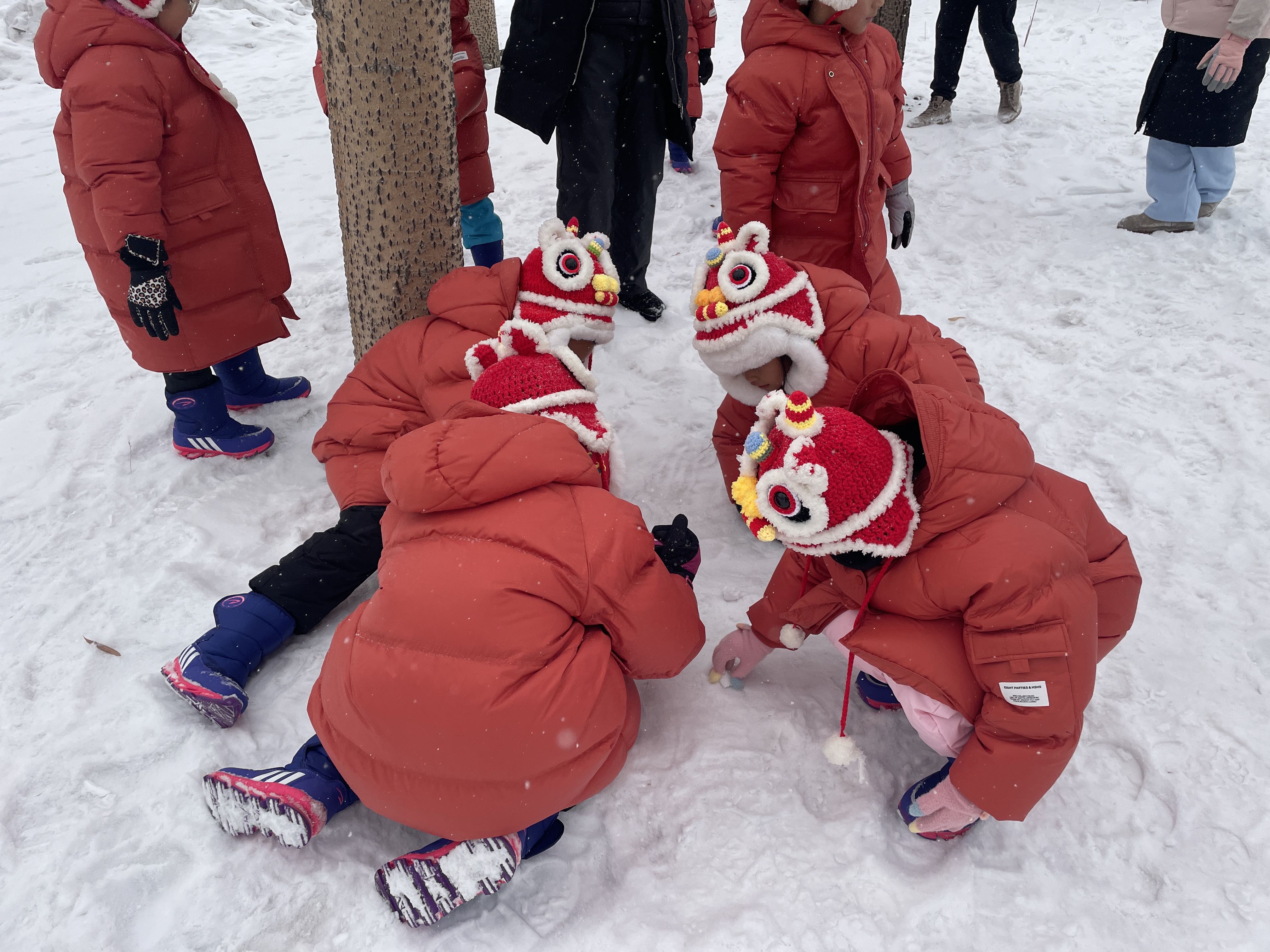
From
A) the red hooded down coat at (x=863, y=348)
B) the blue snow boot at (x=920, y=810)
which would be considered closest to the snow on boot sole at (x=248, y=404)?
the red hooded down coat at (x=863, y=348)

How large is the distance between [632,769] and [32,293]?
13.3ft

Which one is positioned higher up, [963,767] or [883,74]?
[883,74]

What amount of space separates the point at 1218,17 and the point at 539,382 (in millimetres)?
4015

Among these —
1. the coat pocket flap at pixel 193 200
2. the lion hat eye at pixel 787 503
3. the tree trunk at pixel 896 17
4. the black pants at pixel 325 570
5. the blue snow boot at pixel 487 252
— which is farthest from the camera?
the tree trunk at pixel 896 17

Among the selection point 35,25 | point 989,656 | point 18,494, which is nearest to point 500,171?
point 18,494

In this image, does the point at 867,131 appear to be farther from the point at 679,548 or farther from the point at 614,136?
the point at 679,548

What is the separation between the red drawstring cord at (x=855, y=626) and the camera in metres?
1.76

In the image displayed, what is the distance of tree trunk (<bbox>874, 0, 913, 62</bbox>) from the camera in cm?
579

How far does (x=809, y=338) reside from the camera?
2.28 meters

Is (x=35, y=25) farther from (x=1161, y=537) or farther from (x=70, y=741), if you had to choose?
(x=1161, y=537)

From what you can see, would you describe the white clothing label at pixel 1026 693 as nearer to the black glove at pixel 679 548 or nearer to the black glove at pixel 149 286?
the black glove at pixel 679 548

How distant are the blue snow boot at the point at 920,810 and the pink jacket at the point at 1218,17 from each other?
3.79m

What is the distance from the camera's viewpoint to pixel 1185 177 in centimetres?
418

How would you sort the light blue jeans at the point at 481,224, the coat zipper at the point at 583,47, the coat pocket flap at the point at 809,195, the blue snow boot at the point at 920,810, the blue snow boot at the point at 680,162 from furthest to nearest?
the blue snow boot at the point at 680,162 < the light blue jeans at the point at 481,224 < the coat zipper at the point at 583,47 < the coat pocket flap at the point at 809,195 < the blue snow boot at the point at 920,810
